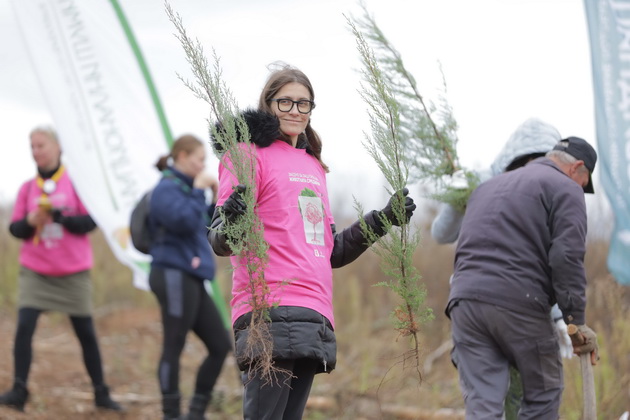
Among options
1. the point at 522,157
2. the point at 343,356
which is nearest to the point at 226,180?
the point at 522,157

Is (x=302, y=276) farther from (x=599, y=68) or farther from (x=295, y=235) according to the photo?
(x=599, y=68)

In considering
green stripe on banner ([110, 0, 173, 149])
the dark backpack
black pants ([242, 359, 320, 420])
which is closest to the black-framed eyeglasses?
black pants ([242, 359, 320, 420])

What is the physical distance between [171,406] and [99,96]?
9.03 feet

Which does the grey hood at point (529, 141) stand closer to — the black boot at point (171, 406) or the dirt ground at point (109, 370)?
the black boot at point (171, 406)

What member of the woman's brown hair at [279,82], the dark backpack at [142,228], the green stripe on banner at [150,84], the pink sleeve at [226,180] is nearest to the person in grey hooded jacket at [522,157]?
the woman's brown hair at [279,82]

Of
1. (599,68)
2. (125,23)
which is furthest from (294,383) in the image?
(125,23)

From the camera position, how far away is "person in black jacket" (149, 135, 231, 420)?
5598 millimetres

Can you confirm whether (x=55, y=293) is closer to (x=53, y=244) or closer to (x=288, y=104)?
(x=53, y=244)

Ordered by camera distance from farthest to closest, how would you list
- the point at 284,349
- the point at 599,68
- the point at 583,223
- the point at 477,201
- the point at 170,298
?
the point at 170,298
the point at 599,68
the point at 477,201
the point at 583,223
the point at 284,349

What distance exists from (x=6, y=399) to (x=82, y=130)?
2.23 meters

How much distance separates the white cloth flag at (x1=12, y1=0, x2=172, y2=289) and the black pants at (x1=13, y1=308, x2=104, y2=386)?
733 mm

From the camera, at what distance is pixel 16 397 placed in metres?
6.04

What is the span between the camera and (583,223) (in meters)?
3.85

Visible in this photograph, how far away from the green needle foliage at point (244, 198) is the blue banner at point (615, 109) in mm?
2858
